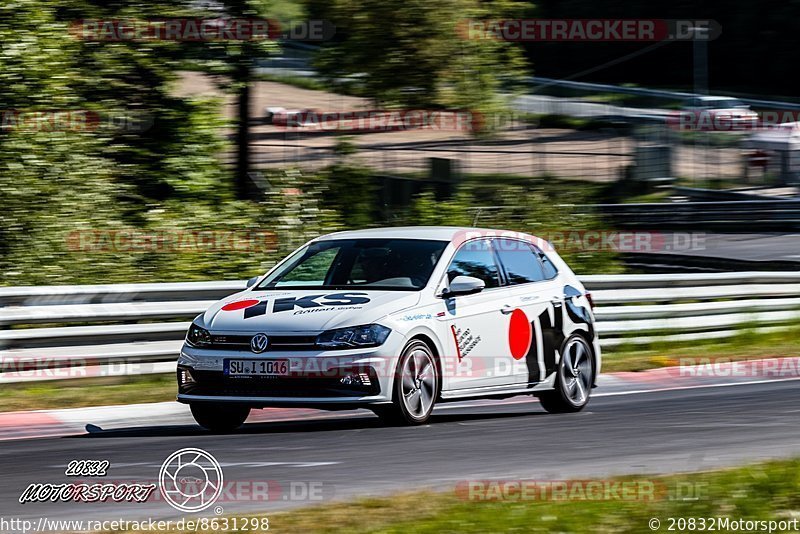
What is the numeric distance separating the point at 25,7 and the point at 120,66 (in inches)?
89.9

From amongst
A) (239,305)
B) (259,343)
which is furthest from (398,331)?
(239,305)

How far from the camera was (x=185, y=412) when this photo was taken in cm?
1135

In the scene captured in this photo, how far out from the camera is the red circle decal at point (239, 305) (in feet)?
32.3

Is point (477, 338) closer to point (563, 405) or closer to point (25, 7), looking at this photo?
point (563, 405)

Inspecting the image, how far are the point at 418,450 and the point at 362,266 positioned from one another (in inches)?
91.9

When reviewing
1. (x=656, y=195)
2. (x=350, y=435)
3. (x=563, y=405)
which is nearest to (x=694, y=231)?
(x=656, y=195)

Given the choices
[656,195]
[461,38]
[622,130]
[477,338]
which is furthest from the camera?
[622,130]

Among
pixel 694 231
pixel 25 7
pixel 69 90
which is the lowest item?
pixel 694 231

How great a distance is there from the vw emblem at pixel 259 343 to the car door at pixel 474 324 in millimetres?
1444

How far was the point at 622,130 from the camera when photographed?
4309 centimetres
